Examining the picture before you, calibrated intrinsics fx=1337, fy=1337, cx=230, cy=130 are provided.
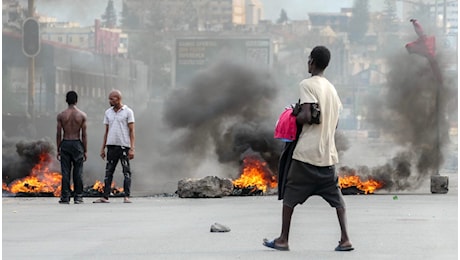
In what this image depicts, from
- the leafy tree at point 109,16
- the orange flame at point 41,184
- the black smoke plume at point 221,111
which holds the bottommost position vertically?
the orange flame at point 41,184

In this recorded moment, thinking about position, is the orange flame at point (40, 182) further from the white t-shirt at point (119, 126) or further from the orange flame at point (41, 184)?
the white t-shirt at point (119, 126)

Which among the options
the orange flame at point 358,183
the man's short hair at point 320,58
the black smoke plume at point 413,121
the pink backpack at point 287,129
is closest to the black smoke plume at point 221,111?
the black smoke plume at point 413,121

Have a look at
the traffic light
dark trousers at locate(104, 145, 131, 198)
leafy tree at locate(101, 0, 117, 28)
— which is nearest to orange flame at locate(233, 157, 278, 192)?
dark trousers at locate(104, 145, 131, 198)

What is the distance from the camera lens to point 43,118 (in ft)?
117

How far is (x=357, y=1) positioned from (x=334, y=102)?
21162mm

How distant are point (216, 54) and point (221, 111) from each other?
14.0 ft

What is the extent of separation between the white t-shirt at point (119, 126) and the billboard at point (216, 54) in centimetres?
1319

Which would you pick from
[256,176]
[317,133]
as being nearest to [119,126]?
[256,176]

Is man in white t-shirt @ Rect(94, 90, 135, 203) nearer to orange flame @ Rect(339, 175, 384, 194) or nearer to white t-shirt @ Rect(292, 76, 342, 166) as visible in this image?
orange flame @ Rect(339, 175, 384, 194)

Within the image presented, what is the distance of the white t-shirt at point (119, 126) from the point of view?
17.6 metres

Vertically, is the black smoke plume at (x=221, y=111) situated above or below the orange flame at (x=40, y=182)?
above

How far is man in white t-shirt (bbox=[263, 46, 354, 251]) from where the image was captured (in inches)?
418

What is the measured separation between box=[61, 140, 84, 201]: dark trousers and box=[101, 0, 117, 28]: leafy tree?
15284mm

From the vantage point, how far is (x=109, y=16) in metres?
33.2
